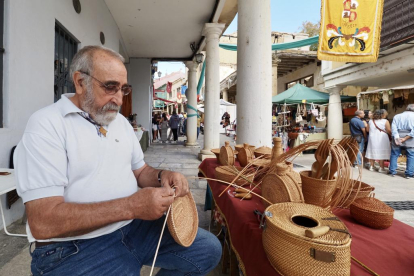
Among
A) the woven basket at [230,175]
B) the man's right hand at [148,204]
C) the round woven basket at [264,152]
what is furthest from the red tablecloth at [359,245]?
the round woven basket at [264,152]

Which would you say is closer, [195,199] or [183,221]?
[183,221]

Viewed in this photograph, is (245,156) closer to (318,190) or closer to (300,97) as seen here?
(318,190)

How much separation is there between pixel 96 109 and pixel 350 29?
18.0 ft

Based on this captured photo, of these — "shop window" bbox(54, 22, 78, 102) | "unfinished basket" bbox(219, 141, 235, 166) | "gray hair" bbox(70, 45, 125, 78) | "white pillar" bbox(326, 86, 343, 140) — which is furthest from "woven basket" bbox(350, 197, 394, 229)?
"white pillar" bbox(326, 86, 343, 140)

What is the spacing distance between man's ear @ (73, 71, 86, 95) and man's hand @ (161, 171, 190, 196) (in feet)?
2.19

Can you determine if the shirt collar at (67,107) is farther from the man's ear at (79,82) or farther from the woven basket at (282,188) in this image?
the woven basket at (282,188)

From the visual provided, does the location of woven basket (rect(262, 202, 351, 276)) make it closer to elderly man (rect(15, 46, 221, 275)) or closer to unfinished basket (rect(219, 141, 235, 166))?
elderly man (rect(15, 46, 221, 275))

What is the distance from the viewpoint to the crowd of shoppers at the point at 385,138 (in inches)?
228

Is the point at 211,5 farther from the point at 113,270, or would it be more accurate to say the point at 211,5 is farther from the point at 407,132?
the point at 113,270

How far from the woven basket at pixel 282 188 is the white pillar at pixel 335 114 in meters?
10.5

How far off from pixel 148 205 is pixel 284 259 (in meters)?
0.59

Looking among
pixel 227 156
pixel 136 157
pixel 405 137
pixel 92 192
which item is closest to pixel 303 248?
pixel 92 192

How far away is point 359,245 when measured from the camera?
1.04 m

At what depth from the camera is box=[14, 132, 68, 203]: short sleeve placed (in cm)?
101
